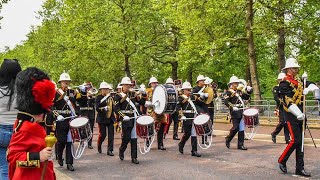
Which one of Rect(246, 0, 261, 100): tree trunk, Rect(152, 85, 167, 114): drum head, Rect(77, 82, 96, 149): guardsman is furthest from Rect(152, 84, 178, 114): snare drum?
Rect(246, 0, 261, 100): tree trunk

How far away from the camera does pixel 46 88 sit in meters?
3.73

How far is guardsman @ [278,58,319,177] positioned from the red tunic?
5.47 m

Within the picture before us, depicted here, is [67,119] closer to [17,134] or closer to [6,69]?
[6,69]

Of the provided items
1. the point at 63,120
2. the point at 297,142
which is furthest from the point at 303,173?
the point at 63,120

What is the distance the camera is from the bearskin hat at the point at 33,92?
3.71 metres

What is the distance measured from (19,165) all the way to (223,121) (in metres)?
18.7

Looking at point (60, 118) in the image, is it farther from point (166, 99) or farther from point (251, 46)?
point (251, 46)

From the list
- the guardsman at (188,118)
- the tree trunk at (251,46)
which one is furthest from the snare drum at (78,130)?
the tree trunk at (251,46)

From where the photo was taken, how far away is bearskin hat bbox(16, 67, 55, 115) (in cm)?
371

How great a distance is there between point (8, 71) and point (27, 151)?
1.47 meters

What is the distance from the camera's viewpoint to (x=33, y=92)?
3.70 m

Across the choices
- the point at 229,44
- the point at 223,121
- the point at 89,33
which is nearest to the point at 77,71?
the point at 89,33

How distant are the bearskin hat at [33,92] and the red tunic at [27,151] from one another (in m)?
0.13

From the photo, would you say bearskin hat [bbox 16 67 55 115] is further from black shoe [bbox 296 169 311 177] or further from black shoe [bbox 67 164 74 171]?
black shoe [bbox 67 164 74 171]
